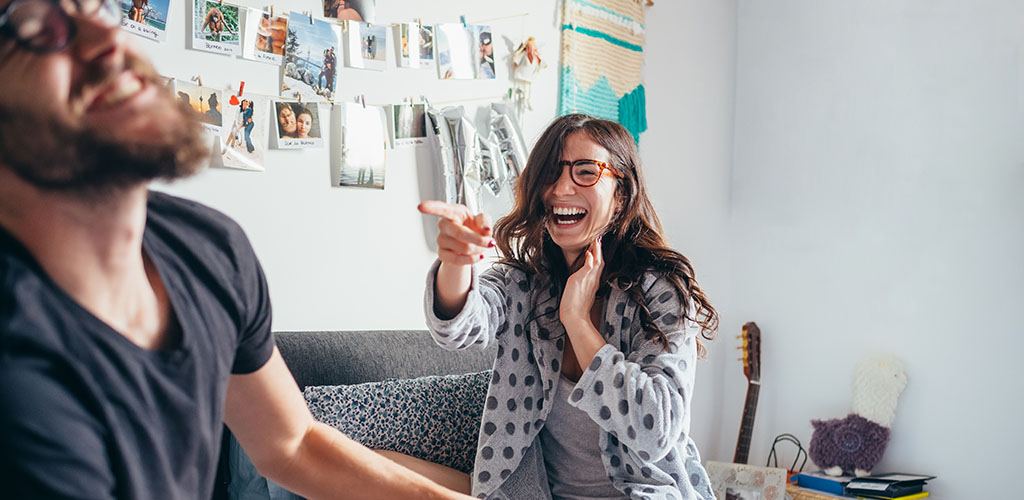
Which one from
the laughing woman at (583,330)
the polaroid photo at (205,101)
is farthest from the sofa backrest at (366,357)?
the polaroid photo at (205,101)

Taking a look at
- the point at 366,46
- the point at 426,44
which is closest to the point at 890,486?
the point at 426,44

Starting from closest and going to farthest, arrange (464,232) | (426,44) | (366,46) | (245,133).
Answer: (464,232), (245,133), (366,46), (426,44)

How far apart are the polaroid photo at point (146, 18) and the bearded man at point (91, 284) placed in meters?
1.46

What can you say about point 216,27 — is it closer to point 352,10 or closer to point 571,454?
point 352,10

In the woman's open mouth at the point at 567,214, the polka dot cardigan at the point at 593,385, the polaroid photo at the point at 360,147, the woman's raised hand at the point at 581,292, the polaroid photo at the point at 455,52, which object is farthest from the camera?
the polaroid photo at the point at 455,52

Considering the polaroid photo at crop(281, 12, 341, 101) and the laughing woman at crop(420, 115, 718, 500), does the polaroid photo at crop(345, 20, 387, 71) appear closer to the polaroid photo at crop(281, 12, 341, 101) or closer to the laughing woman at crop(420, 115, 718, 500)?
the polaroid photo at crop(281, 12, 341, 101)

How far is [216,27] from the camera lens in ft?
6.91

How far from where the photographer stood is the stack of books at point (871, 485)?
8.84ft

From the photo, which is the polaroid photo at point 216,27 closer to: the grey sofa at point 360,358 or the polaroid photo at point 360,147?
the polaroid photo at point 360,147

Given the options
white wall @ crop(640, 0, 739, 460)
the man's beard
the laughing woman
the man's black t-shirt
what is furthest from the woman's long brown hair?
white wall @ crop(640, 0, 739, 460)

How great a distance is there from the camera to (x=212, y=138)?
2109 mm

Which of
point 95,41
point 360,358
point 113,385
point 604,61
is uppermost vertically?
point 604,61

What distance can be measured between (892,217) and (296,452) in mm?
2772

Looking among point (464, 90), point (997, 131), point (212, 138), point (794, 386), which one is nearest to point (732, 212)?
point (794, 386)
